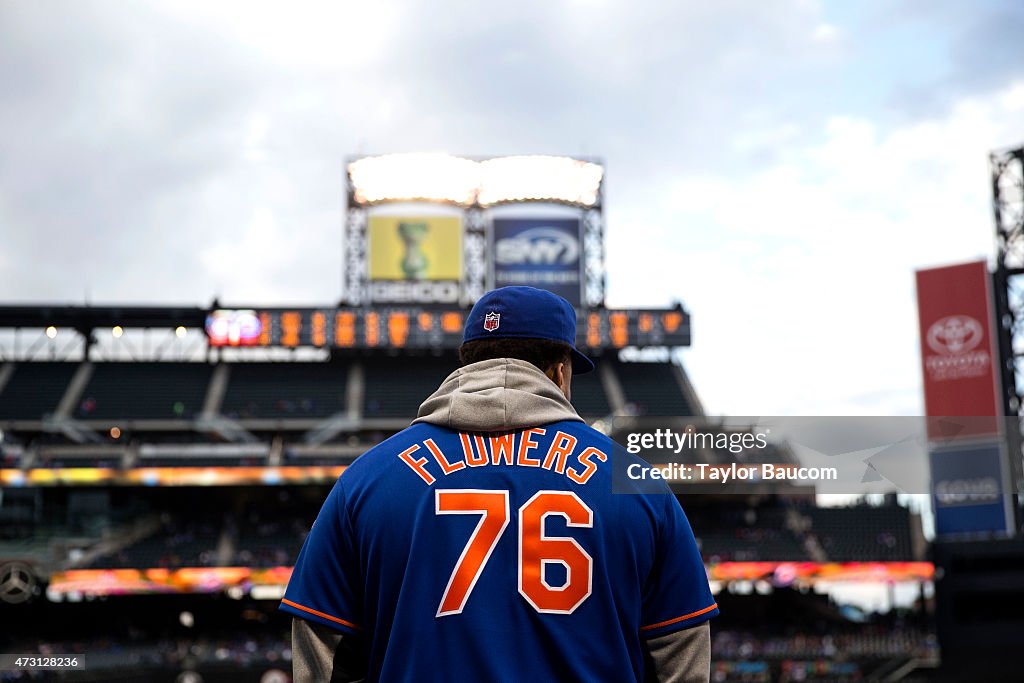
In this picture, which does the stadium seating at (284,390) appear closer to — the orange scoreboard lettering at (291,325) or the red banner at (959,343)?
the orange scoreboard lettering at (291,325)

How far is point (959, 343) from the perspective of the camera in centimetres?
2800

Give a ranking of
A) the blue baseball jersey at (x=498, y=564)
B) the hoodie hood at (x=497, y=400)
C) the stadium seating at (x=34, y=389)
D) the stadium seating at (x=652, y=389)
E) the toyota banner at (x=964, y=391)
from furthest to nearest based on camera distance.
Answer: the stadium seating at (x=652, y=389) → the stadium seating at (x=34, y=389) → the toyota banner at (x=964, y=391) → the hoodie hood at (x=497, y=400) → the blue baseball jersey at (x=498, y=564)

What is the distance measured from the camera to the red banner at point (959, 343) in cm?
2741

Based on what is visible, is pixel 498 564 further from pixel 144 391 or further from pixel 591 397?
pixel 144 391

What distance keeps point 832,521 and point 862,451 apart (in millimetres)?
31020

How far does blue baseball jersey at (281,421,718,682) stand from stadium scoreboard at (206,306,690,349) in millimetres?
36010

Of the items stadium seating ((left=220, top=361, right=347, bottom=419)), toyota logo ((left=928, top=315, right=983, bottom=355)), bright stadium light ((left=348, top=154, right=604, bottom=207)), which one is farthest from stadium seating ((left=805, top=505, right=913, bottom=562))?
stadium seating ((left=220, top=361, right=347, bottom=419))

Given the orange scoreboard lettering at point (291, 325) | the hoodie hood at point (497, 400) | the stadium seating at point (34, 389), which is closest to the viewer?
the hoodie hood at point (497, 400)

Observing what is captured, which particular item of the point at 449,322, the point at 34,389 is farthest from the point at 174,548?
the point at 449,322

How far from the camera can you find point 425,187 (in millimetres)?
39688

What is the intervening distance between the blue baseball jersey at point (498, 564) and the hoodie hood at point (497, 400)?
1.3 inches

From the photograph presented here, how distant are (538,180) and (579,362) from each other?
38.7 meters

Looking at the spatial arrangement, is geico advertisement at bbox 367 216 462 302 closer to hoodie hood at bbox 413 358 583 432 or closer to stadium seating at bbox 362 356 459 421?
stadium seating at bbox 362 356 459 421

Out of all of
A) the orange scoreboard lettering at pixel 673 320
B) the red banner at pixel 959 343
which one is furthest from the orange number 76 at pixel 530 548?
the orange scoreboard lettering at pixel 673 320
